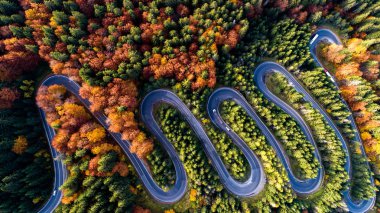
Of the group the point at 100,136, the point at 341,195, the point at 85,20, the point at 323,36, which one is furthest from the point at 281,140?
the point at 85,20

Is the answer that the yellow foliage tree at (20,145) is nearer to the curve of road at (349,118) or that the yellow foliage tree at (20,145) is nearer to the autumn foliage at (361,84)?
the curve of road at (349,118)

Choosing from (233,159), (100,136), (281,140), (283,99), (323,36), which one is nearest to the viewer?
(100,136)

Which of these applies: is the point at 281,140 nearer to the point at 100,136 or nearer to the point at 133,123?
the point at 133,123

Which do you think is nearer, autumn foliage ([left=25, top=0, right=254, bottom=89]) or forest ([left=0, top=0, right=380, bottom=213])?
forest ([left=0, top=0, right=380, bottom=213])

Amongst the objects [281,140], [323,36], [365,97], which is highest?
[323,36]

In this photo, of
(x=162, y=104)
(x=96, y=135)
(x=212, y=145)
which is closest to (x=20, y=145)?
(x=96, y=135)

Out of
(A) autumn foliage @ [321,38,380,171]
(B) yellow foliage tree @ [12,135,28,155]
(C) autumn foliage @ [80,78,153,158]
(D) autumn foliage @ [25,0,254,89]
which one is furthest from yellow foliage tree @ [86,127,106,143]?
(A) autumn foliage @ [321,38,380,171]

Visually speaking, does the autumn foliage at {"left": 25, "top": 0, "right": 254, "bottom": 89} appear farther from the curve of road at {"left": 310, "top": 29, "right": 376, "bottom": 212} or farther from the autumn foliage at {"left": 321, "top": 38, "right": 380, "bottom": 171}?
the autumn foliage at {"left": 321, "top": 38, "right": 380, "bottom": 171}
